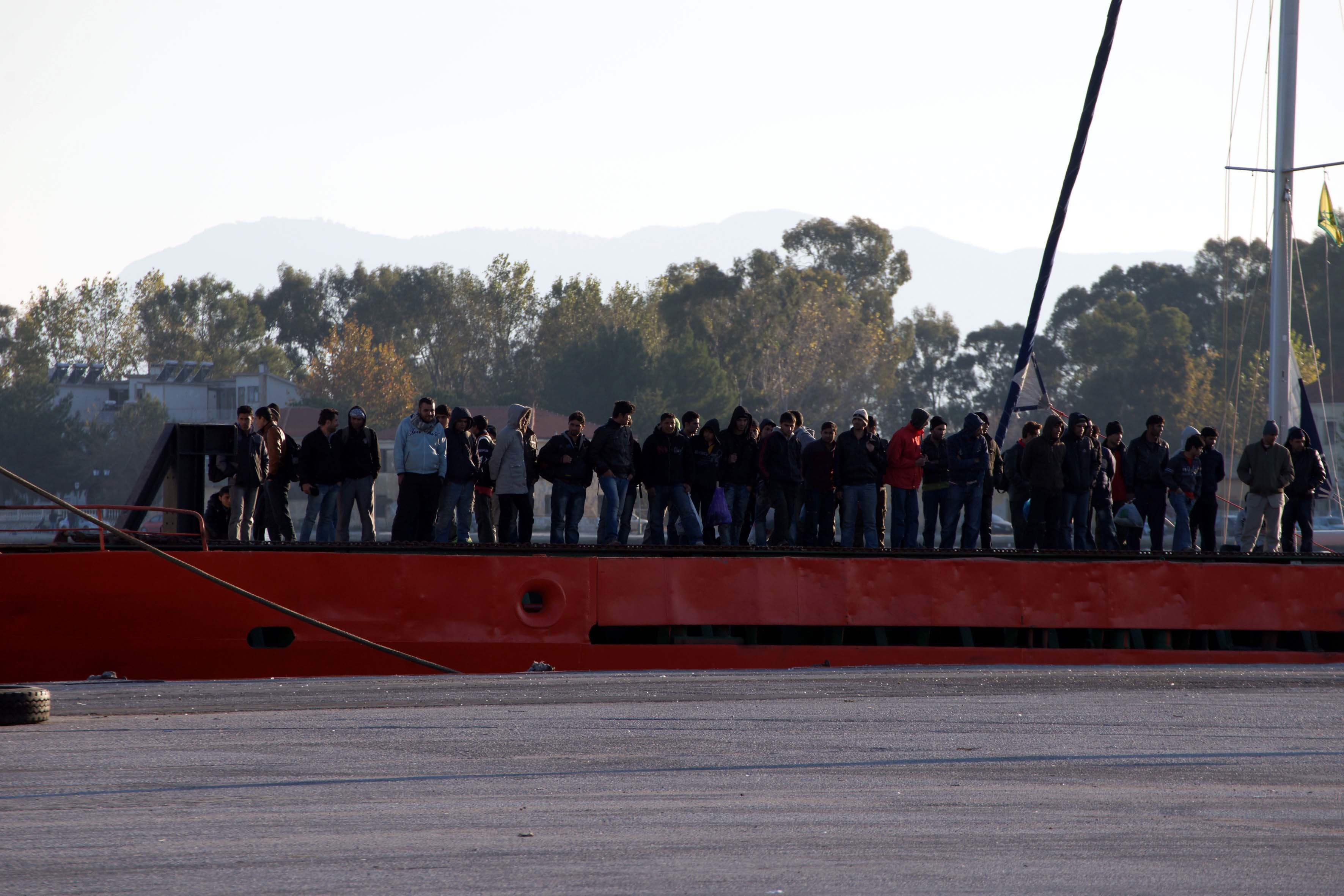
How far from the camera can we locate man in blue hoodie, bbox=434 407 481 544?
1426cm

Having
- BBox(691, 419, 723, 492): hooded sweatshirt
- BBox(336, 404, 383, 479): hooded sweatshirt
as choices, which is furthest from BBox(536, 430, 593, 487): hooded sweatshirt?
BBox(336, 404, 383, 479): hooded sweatshirt

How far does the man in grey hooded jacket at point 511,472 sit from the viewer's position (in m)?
14.3

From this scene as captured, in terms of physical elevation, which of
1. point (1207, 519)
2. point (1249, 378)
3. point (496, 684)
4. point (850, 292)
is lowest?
point (496, 684)

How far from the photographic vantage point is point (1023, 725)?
8.52m

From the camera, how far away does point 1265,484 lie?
1609 centimetres

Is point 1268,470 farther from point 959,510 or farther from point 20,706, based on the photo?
point 20,706

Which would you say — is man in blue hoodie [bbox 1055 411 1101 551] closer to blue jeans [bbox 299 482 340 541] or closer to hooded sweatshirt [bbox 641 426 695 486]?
hooded sweatshirt [bbox 641 426 695 486]

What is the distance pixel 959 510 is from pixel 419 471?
5867 mm

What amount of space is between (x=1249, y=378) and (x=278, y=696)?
254 ft

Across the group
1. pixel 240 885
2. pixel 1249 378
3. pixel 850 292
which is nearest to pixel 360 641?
pixel 240 885

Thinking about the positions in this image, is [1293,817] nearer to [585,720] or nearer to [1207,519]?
[585,720]

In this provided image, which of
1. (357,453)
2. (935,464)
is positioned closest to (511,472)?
(357,453)

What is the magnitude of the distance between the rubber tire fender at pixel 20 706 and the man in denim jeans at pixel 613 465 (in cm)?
663

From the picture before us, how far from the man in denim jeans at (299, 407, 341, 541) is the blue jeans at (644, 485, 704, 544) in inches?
127
